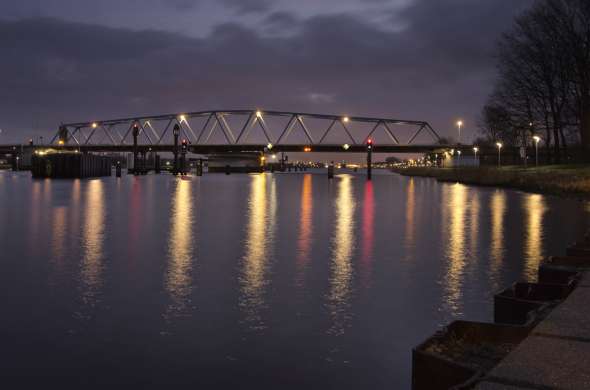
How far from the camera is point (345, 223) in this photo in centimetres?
2473

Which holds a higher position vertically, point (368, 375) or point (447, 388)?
point (447, 388)

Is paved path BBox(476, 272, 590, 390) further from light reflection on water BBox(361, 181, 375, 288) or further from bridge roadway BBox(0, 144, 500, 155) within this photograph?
bridge roadway BBox(0, 144, 500, 155)

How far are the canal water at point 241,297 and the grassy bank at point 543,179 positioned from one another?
76.0ft

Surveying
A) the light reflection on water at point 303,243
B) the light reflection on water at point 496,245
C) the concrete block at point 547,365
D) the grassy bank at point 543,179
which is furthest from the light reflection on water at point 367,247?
the grassy bank at point 543,179

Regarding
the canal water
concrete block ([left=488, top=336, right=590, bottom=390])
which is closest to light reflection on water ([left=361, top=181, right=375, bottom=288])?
the canal water

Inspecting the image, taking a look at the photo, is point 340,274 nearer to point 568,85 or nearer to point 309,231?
point 309,231

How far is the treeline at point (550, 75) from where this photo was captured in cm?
5516

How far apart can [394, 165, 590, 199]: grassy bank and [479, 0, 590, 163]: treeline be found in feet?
17.3

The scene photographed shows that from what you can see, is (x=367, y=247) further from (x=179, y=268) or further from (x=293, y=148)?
(x=293, y=148)

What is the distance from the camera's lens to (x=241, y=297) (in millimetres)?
10625

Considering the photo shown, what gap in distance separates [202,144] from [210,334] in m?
172

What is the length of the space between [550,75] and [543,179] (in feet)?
47.0

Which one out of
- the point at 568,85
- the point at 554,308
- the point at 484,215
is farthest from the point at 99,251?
the point at 568,85

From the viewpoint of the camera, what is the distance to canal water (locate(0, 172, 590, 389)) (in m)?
7.09
